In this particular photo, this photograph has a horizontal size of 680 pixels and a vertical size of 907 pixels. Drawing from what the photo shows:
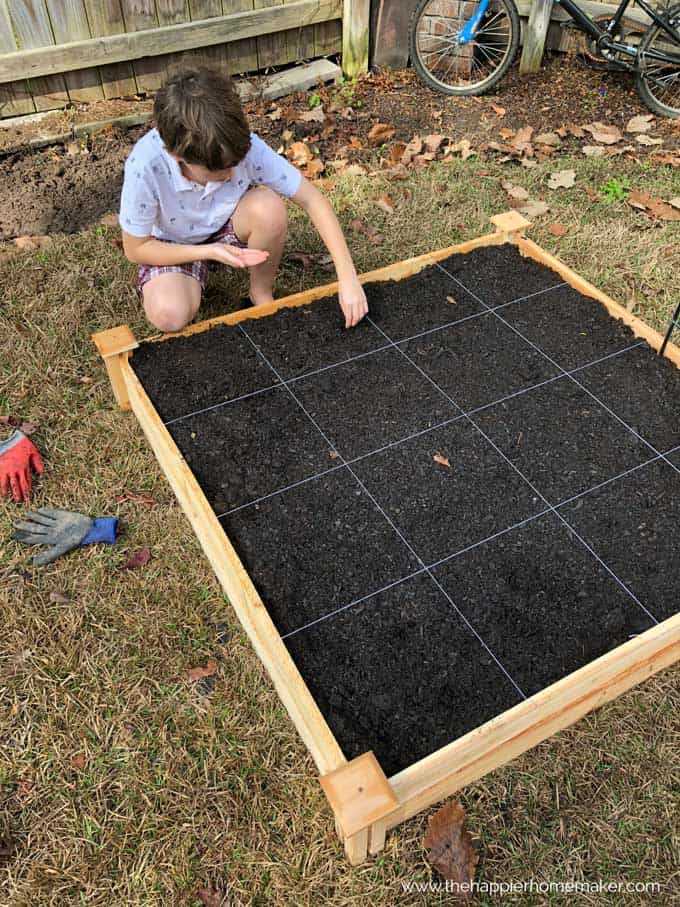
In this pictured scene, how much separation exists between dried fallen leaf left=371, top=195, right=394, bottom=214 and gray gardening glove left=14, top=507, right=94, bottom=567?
2.28m

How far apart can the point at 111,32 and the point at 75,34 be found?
20 centimetres

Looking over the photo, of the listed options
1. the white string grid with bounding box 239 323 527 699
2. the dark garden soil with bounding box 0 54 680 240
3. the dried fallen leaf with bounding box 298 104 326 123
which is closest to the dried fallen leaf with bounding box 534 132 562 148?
the dark garden soil with bounding box 0 54 680 240

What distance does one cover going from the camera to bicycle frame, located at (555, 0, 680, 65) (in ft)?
13.9

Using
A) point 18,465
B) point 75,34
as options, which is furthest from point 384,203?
point 18,465

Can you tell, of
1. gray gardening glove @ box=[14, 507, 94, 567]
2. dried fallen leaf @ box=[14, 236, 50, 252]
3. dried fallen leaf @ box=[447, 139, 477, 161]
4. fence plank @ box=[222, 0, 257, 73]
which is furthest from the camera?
fence plank @ box=[222, 0, 257, 73]

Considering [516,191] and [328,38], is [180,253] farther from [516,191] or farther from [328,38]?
[328,38]

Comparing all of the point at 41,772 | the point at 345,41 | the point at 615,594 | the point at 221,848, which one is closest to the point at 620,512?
the point at 615,594

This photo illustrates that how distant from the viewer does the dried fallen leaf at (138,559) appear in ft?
7.16

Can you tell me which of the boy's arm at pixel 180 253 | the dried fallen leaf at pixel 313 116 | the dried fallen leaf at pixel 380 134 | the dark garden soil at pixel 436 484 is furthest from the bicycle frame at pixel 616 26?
the boy's arm at pixel 180 253

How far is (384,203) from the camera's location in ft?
12.2

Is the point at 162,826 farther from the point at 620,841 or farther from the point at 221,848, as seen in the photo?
the point at 620,841

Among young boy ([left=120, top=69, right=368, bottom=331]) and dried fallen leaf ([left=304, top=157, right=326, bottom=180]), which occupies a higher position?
young boy ([left=120, top=69, right=368, bottom=331])

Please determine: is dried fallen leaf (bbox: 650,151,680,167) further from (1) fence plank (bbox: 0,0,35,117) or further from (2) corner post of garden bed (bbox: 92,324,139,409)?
(1) fence plank (bbox: 0,0,35,117)

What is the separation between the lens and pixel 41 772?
5.79 ft
